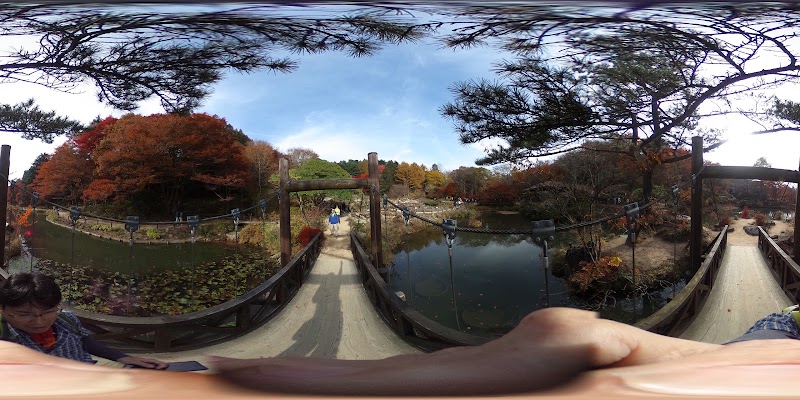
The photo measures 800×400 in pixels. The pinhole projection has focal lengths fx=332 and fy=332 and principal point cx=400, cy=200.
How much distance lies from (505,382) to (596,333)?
0.28m

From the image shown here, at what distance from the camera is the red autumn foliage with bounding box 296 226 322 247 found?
0.93m

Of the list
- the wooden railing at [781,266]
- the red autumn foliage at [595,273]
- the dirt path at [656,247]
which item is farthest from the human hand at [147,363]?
the wooden railing at [781,266]

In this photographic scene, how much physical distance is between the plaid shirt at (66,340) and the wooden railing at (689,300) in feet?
4.67

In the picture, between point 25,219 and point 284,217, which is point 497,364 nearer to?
point 284,217

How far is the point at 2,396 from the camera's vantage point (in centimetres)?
74

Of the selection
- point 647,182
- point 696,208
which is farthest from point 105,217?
point 696,208

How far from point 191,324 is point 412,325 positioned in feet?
1.86

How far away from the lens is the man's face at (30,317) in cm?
82

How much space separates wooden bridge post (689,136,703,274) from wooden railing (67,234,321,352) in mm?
1101

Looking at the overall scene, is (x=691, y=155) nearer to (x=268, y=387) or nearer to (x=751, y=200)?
(x=751, y=200)

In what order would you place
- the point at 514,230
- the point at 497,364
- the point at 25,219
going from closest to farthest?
1. the point at 497,364
2. the point at 514,230
3. the point at 25,219

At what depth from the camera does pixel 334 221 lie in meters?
0.91

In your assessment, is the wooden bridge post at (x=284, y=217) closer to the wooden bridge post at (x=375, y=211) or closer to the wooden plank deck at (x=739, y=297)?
the wooden bridge post at (x=375, y=211)

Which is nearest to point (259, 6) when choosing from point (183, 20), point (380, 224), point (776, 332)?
point (183, 20)
